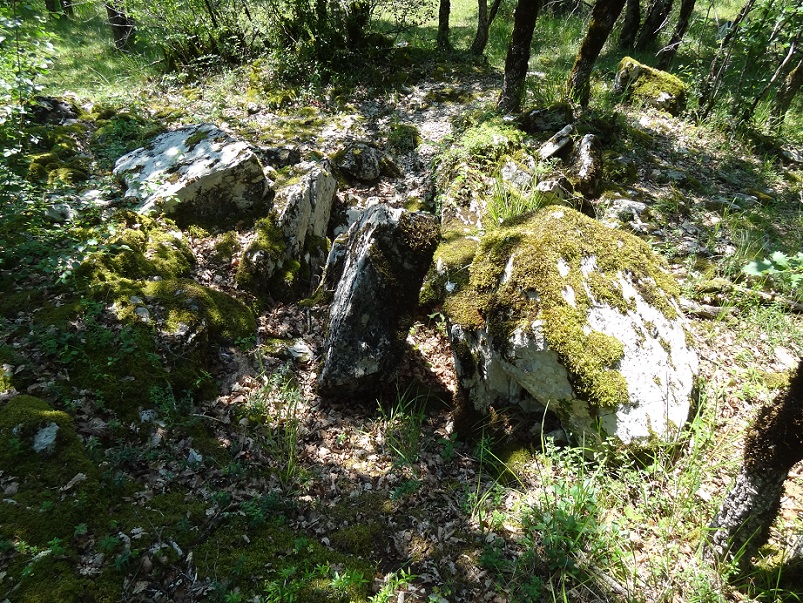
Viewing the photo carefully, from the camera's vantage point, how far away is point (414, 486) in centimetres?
364

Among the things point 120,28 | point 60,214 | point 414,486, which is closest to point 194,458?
point 414,486

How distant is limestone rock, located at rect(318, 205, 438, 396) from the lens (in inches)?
176

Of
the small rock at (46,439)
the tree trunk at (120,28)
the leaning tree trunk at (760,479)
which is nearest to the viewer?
the leaning tree trunk at (760,479)

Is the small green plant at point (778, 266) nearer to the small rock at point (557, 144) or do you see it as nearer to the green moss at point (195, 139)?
the small rock at point (557, 144)

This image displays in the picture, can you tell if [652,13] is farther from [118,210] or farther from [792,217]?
[118,210]

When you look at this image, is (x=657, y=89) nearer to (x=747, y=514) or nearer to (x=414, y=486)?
(x=747, y=514)

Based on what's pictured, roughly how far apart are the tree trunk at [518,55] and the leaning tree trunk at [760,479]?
7.38 meters

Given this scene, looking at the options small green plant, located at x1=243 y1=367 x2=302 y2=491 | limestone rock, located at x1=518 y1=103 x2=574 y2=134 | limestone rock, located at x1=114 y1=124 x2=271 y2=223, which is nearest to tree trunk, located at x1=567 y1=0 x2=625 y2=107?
limestone rock, located at x1=518 y1=103 x2=574 y2=134

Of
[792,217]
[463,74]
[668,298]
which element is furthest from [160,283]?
[463,74]

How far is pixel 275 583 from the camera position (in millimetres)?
2812

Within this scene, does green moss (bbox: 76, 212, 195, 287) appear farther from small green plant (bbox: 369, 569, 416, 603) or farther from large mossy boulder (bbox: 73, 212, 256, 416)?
small green plant (bbox: 369, 569, 416, 603)

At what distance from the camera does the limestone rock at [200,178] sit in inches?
235

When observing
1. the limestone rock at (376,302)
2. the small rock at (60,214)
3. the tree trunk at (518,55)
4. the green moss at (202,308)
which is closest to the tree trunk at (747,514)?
the limestone rock at (376,302)

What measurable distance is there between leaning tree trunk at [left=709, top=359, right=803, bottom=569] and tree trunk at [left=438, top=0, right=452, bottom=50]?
518 inches
